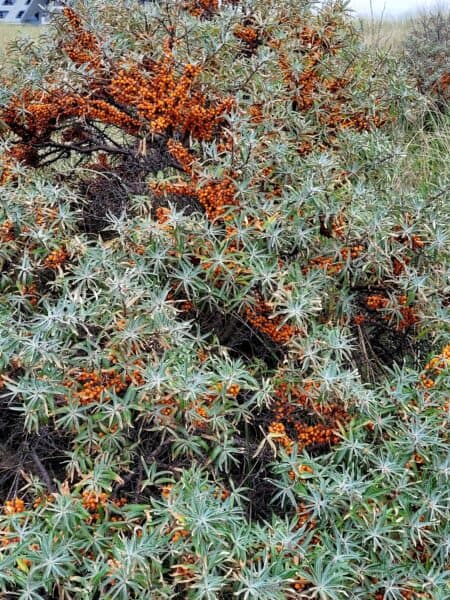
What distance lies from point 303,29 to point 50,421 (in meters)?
Result: 2.20

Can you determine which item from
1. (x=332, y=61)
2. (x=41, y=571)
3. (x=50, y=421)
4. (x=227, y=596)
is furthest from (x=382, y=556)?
(x=332, y=61)

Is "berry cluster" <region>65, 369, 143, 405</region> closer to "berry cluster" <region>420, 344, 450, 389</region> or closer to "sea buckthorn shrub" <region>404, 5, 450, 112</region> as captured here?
"berry cluster" <region>420, 344, 450, 389</region>

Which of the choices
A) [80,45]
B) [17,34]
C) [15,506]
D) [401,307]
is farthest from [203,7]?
[15,506]

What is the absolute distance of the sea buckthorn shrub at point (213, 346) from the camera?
1813mm

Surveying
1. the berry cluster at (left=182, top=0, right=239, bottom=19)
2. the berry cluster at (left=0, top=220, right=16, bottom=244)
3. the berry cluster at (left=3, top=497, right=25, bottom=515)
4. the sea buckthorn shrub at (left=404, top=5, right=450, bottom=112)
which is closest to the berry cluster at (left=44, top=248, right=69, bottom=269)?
the berry cluster at (left=0, top=220, right=16, bottom=244)

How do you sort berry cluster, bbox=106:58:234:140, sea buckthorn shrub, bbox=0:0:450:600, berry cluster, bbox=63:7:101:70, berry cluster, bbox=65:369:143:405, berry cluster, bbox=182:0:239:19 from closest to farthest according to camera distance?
sea buckthorn shrub, bbox=0:0:450:600
berry cluster, bbox=65:369:143:405
berry cluster, bbox=106:58:234:140
berry cluster, bbox=63:7:101:70
berry cluster, bbox=182:0:239:19

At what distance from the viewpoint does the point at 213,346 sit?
2223 millimetres

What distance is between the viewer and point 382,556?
1.91m

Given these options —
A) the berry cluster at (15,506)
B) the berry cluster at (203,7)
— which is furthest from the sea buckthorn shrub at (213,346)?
the berry cluster at (203,7)

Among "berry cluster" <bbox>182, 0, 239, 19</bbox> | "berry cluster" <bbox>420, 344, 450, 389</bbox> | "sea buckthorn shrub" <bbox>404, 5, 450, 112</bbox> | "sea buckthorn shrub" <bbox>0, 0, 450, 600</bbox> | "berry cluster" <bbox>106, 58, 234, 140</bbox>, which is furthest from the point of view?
"sea buckthorn shrub" <bbox>404, 5, 450, 112</bbox>

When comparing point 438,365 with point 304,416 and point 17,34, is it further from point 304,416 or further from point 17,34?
point 17,34

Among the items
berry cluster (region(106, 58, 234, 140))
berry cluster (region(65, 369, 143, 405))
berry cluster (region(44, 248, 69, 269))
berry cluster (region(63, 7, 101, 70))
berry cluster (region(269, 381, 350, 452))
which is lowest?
berry cluster (region(269, 381, 350, 452))

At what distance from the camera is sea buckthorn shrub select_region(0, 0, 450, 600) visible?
1813 mm

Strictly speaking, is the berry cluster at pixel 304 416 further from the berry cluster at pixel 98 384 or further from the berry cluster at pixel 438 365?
the berry cluster at pixel 98 384
